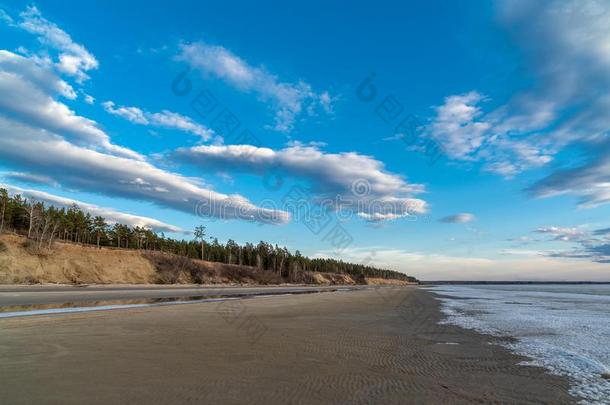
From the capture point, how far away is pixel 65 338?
1176cm

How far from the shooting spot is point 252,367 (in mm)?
8734

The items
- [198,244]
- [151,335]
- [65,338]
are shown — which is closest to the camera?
[65,338]

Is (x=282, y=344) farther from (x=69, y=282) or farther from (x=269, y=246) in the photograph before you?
(x=269, y=246)

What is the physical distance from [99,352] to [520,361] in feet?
36.8

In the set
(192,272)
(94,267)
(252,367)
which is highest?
(94,267)

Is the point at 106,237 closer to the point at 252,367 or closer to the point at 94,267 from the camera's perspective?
the point at 94,267

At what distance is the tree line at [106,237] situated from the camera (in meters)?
81.9

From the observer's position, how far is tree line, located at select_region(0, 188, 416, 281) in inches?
3224

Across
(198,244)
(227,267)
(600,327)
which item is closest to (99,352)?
(600,327)

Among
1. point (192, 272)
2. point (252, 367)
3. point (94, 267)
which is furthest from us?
point (192, 272)

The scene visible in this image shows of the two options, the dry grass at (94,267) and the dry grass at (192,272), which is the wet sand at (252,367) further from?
the dry grass at (192,272)

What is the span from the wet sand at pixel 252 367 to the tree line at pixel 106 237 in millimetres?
60797

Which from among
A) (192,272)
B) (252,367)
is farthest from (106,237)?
(252,367)

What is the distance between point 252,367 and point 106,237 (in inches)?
5061
